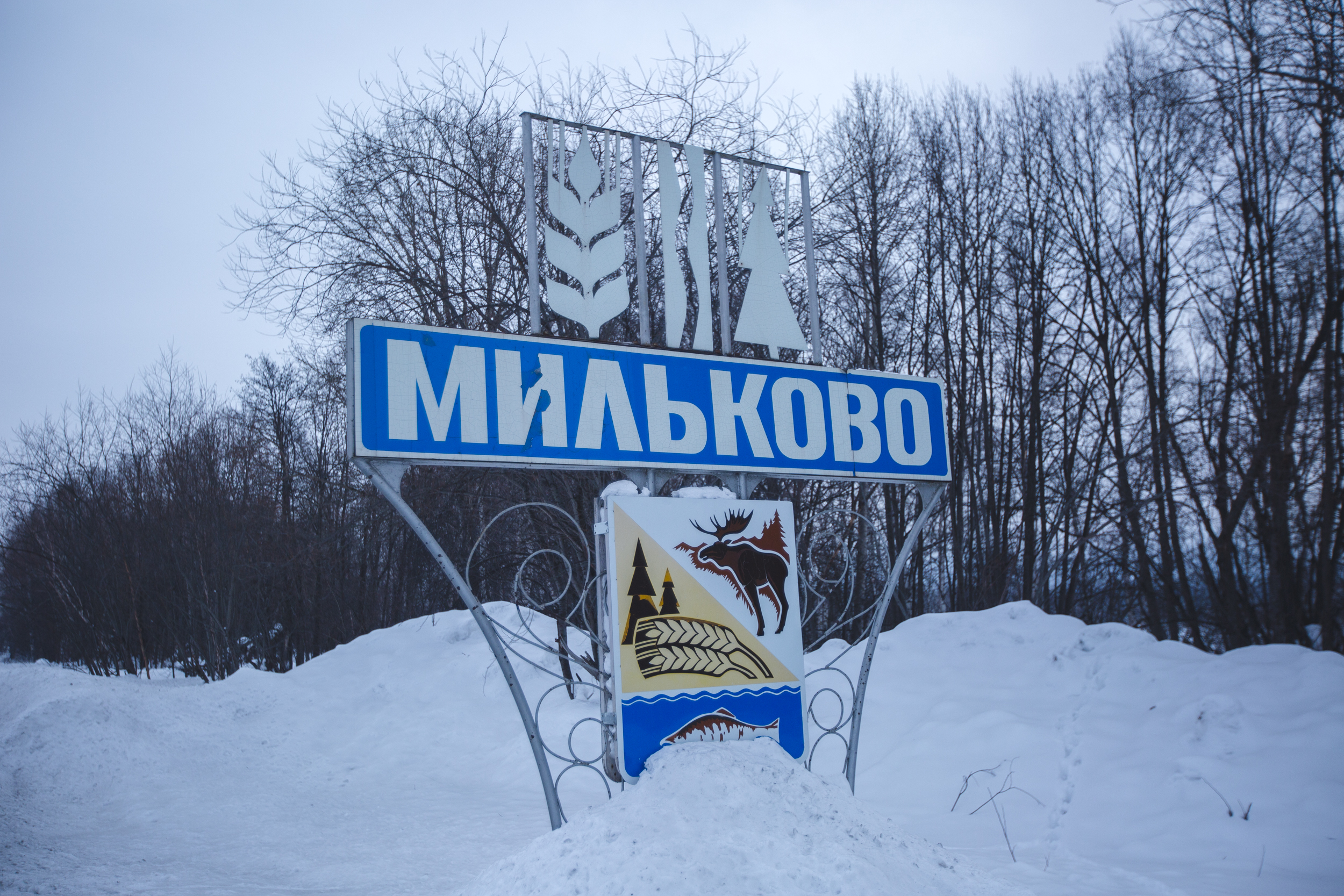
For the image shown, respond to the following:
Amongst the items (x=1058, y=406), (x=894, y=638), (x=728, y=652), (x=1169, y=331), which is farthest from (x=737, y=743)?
(x=1058, y=406)

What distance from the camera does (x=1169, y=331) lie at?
11727mm

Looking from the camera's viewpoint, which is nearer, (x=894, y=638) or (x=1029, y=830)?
(x=1029, y=830)

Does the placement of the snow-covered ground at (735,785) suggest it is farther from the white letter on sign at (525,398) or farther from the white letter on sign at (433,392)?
the white letter on sign at (433,392)

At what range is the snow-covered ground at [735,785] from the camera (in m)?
2.78

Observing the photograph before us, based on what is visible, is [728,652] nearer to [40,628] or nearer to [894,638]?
[894,638]

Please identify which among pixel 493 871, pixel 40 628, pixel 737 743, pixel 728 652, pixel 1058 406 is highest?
pixel 1058 406

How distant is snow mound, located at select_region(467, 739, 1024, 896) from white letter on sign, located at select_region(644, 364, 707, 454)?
3.99 ft

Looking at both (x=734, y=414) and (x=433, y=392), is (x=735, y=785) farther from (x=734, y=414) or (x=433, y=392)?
(x=433, y=392)

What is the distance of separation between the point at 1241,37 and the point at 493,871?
9.89 metres

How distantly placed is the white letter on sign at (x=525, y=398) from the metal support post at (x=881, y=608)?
173 centimetres

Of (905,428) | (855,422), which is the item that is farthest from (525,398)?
(905,428)

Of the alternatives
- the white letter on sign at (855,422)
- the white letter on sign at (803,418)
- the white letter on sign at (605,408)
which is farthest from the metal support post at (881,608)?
the white letter on sign at (605,408)

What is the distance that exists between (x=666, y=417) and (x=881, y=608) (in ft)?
4.84

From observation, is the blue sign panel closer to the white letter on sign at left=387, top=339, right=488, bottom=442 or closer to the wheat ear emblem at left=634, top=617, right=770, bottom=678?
the white letter on sign at left=387, top=339, right=488, bottom=442
